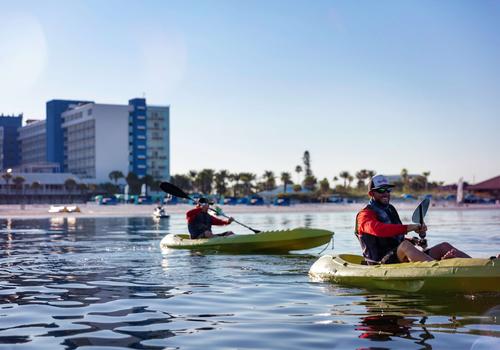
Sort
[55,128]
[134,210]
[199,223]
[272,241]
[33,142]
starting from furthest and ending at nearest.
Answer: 1. [33,142]
2. [55,128]
3. [134,210]
4. [199,223]
5. [272,241]

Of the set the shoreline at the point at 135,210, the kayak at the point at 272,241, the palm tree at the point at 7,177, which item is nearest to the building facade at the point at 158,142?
the palm tree at the point at 7,177

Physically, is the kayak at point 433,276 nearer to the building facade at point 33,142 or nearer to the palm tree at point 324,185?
the palm tree at point 324,185

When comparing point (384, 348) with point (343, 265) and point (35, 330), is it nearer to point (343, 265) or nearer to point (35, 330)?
point (35, 330)

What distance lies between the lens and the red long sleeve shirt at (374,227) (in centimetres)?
1055

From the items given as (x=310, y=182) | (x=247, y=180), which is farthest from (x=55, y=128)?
(x=310, y=182)

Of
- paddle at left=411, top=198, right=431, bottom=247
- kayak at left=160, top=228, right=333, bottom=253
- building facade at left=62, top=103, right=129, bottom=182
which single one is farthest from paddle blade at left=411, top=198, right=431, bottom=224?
building facade at left=62, top=103, right=129, bottom=182

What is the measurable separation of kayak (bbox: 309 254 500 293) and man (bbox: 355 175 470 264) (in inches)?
9.3

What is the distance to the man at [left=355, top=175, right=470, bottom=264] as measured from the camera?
1060 cm

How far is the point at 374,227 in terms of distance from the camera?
10.8m

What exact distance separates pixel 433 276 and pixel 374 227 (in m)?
1.12

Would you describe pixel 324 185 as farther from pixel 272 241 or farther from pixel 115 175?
pixel 272 241

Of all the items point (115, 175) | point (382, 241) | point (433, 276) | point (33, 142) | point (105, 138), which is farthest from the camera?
point (33, 142)

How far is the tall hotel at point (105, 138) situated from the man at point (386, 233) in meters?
152

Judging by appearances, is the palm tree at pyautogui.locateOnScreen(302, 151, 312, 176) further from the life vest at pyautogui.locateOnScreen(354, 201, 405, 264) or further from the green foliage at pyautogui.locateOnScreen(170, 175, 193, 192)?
Result: the life vest at pyautogui.locateOnScreen(354, 201, 405, 264)
